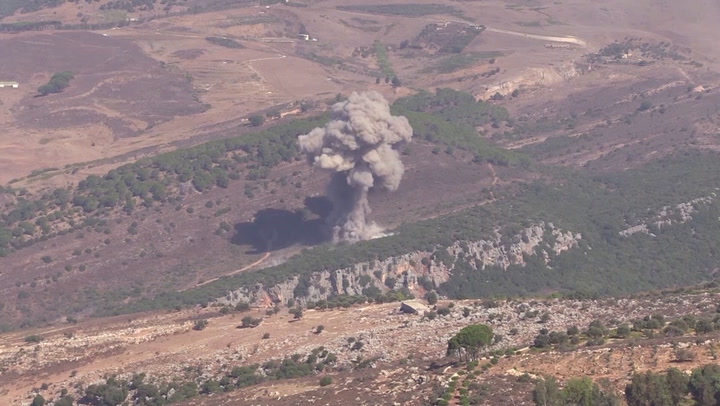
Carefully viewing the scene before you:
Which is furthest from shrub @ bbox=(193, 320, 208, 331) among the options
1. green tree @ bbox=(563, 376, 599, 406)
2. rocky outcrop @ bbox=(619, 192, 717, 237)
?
rocky outcrop @ bbox=(619, 192, 717, 237)

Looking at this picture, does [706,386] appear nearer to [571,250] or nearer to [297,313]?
[297,313]

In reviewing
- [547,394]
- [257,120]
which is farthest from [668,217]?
[547,394]

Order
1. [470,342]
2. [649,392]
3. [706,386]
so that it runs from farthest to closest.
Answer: [470,342] < [649,392] < [706,386]

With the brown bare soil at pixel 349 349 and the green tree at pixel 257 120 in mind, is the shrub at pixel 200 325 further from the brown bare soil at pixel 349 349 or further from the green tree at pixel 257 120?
the green tree at pixel 257 120

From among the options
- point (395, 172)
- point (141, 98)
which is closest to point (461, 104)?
point (141, 98)

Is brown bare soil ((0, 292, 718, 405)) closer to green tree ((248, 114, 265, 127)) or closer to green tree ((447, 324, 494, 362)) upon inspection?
green tree ((447, 324, 494, 362))

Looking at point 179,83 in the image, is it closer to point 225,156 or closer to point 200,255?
point 225,156
